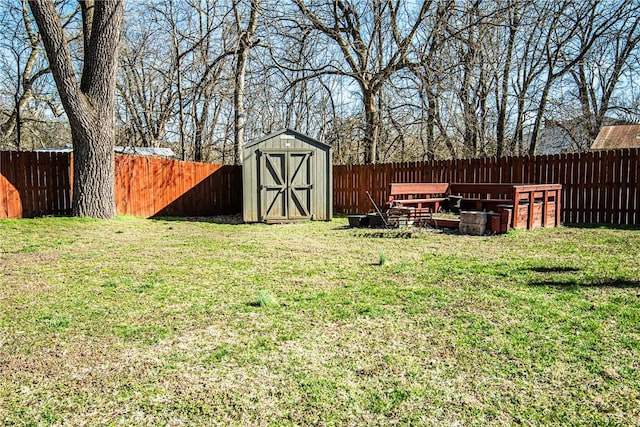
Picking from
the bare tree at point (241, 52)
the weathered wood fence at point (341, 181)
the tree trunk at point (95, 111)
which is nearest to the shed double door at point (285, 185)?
the weathered wood fence at point (341, 181)

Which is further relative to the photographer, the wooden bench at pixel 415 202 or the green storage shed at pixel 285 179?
the green storage shed at pixel 285 179

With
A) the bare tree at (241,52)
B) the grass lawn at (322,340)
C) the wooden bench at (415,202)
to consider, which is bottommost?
the grass lawn at (322,340)

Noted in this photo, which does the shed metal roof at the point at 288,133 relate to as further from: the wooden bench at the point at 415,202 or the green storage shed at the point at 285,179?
the wooden bench at the point at 415,202

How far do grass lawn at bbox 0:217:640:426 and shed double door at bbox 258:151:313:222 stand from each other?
5577mm

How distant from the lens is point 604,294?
4051 millimetres

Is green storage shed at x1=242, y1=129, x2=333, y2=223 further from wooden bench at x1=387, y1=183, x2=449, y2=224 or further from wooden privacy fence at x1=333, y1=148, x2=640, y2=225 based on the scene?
wooden privacy fence at x1=333, y1=148, x2=640, y2=225

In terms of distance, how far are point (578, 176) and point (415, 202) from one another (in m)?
3.76

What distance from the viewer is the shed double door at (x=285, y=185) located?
11.6 metres

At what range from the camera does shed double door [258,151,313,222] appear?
1162 centimetres

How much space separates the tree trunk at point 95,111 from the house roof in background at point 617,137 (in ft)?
61.0

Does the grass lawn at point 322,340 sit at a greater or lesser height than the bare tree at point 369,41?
lesser

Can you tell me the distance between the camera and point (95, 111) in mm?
10305

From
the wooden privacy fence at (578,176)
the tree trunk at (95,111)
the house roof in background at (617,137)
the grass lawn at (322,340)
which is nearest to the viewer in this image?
the grass lawn at (322,340)

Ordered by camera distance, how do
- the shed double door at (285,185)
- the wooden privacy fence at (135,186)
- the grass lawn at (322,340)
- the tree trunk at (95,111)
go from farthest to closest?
the shed double door at (285,185) < the wooden privacy fence at (135,186) < the tree trunk at (95,111) < the grass lawn at (322,340)
